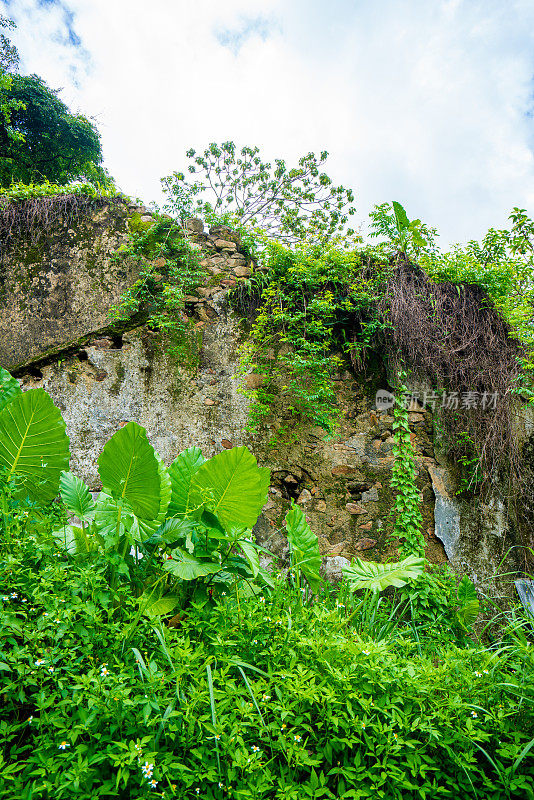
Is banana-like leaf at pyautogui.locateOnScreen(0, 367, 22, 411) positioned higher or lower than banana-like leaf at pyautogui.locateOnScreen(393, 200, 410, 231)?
lower

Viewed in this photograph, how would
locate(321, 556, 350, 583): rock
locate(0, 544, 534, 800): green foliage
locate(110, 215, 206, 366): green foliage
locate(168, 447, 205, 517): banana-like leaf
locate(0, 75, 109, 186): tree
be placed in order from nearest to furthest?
locate(0, 544, 534, 800): green foliage
locate(168, 447, 205, 517): banana-like leaf
locate(321, 556, 350, 583): rock
locate(110, 215, 206, 366): green foliage
locate(0, 75, 109, 186): tree

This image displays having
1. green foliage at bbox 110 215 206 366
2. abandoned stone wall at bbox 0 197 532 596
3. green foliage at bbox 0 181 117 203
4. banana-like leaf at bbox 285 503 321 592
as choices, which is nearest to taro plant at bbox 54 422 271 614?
banana-like leaf at bbox 285 503 321 592

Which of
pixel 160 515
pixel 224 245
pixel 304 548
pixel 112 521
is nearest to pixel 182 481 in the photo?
pixel 160 515

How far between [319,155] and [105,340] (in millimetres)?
8041

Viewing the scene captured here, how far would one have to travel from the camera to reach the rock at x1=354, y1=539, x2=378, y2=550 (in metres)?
3.27

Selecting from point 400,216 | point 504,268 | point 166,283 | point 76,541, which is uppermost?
point 400,216

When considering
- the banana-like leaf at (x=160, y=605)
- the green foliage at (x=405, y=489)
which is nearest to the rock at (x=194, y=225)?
the green foliage at (x=405, y=489)

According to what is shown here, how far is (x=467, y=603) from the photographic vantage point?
8.71 feet

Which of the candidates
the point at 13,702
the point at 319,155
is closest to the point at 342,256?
the point at 13,702

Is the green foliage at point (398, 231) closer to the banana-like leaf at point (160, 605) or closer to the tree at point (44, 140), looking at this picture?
the banana-like leaf at point (160, 605)

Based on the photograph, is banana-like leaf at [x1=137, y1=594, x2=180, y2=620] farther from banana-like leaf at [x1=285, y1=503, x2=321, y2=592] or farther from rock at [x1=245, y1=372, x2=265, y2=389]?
rock at [x1=245, y1=372, x2=265, y2=389]

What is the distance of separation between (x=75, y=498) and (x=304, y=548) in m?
1.09

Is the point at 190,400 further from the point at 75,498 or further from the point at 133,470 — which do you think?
the point at 133,470

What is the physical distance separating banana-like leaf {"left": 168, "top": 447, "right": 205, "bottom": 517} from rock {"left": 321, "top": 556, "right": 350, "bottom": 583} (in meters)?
1.81
